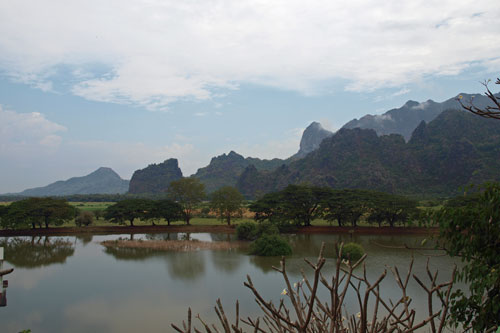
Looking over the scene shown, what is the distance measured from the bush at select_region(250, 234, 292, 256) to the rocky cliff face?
145 m

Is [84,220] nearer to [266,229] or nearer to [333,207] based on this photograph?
[266,229]

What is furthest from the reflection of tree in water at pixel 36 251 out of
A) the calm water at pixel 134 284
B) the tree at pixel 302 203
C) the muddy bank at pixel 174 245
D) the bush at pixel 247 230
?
the tree at pixel 302 203

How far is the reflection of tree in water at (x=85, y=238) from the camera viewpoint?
84.6ft

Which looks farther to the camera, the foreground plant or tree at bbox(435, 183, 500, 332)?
tree at bbox(435, 183, 500, 332)

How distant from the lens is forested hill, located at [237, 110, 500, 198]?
63.6 meters

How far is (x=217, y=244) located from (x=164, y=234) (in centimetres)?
925

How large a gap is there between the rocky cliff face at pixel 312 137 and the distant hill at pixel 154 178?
2285 inches

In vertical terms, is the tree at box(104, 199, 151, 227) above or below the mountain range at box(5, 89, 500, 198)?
below

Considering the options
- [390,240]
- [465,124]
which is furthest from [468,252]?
[465,124]

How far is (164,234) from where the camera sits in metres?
30.4

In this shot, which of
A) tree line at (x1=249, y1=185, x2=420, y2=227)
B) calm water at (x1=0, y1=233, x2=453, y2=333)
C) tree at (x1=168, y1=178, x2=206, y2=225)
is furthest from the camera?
tree at (x1=168, y1=178, x2=206, y2=225)

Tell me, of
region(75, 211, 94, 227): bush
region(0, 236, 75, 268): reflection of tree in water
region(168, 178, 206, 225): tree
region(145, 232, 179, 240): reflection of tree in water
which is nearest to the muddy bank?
region(0, 236, 75, 268): reflection of tree in water

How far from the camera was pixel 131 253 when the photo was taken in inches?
814

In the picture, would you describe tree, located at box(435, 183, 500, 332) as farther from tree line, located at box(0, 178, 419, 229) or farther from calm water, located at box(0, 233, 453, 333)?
tree line, located at box(0, 178, 419, 229)
